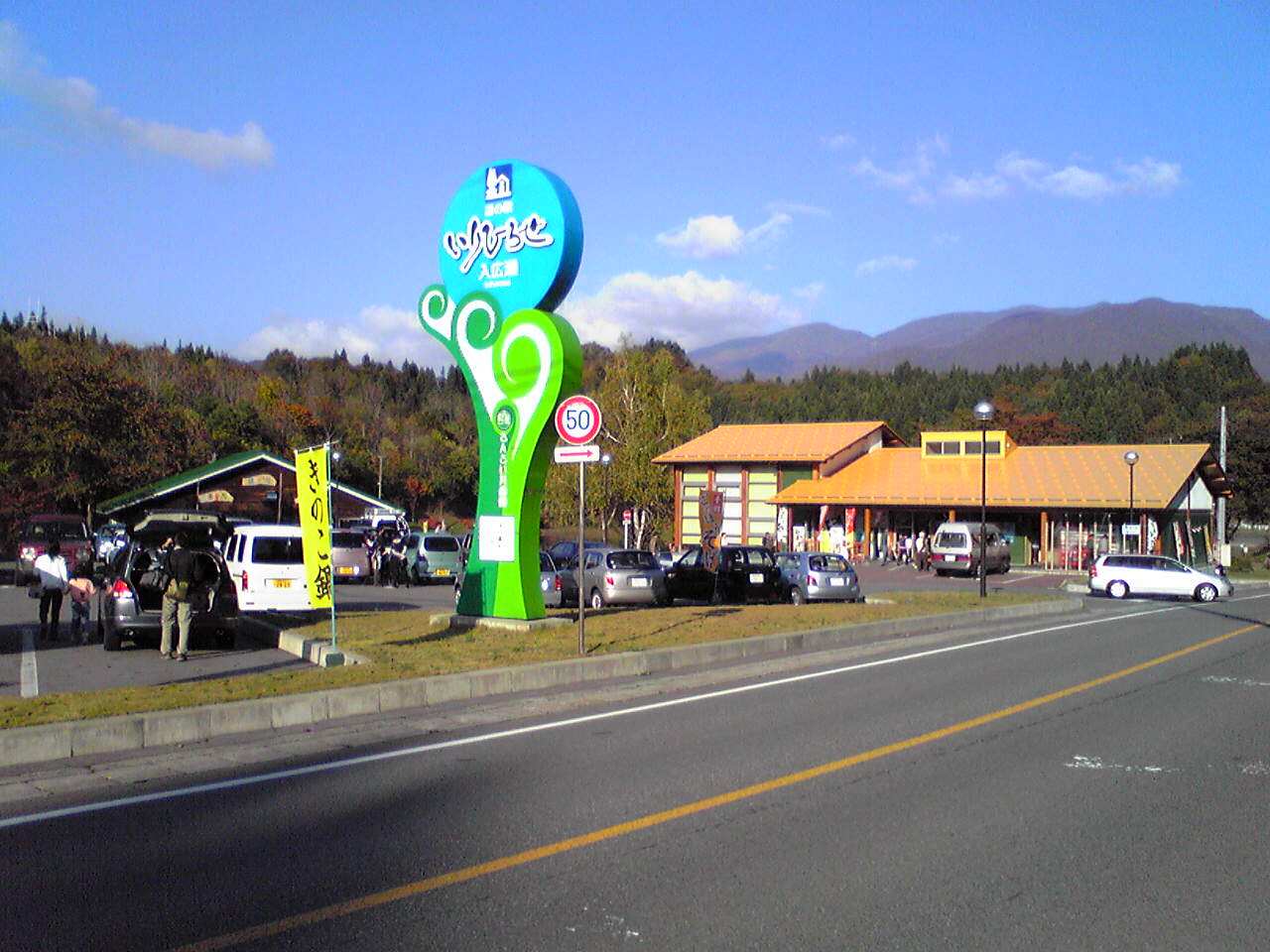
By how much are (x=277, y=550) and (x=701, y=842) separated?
15.4 metres

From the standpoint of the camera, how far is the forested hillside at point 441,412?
4803cm

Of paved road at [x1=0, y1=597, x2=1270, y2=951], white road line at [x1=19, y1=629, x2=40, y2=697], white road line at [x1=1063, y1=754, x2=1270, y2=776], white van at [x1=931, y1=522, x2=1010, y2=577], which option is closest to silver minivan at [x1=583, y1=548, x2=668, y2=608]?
white road line at [x1=19, y1=629, x2=40, y2=697]

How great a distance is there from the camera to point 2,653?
17.0m

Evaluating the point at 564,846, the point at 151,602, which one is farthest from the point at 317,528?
the point at 564,846

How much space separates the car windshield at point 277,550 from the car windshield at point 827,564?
13124 mm

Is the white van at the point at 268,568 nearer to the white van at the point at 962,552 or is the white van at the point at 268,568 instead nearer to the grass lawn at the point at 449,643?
the grass lawn at the point at 449,643

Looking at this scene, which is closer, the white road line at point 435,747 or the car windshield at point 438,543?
the white road line at point 435,747

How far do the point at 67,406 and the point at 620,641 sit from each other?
38.1 meters

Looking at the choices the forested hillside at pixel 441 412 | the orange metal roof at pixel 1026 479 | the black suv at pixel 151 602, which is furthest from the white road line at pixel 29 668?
the orange metal roof at pixel 1026 479

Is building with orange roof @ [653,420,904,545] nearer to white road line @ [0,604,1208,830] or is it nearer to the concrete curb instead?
the concrete curb

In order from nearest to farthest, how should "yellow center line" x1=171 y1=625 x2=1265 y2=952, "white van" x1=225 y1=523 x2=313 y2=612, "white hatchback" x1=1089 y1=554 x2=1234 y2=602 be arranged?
"yellow center line" x1=171 y1=625 x2=1265 y2=952 < "white van" x1=225 y1=523 x2=313 y2=612 < "white hatchback" x1=1089 y1=554 x2=1234 y2=602

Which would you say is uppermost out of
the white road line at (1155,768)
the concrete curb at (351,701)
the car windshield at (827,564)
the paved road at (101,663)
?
the car windshield at (827,564)

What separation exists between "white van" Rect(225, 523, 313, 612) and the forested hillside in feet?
101

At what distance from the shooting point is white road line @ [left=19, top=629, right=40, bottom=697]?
43.2 ft
